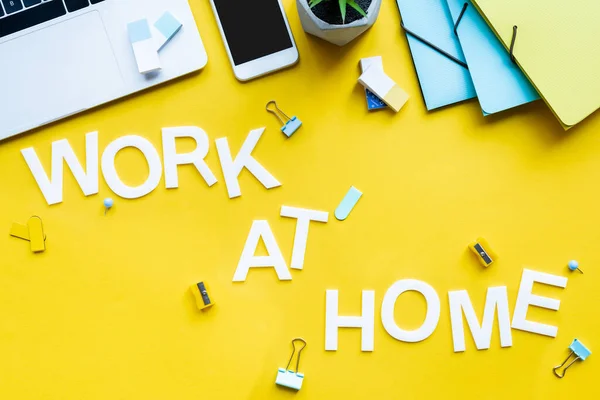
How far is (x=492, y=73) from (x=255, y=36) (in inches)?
15.5

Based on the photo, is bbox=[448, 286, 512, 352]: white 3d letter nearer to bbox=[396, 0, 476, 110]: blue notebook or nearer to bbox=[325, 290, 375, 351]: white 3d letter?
bbox=[325, 290, 375, 351]: white 3d letter

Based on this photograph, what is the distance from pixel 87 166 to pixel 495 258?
711 mm

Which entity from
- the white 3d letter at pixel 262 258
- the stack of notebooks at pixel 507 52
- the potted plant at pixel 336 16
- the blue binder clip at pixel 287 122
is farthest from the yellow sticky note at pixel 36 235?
the stack of notebooks at pixel 507 52

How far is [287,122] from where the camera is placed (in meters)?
0.99

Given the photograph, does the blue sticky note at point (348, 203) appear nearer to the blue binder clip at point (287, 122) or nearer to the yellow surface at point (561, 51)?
the blue binder clip at point (287, 122)

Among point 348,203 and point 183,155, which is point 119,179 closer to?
point 183,155

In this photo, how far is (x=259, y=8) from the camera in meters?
0.97

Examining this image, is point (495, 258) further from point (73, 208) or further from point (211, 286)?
point (73, 208)

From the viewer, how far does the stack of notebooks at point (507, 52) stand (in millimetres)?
942

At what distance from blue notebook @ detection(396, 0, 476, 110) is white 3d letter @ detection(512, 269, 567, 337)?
0.33 meters

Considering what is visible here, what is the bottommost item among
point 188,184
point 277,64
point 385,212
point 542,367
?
point 542,367

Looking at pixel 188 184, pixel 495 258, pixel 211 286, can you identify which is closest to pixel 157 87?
pixel 188 184

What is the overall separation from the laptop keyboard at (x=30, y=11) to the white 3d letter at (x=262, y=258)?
46 cm

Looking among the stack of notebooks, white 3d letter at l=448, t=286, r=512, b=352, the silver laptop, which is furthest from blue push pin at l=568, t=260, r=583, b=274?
the silver laptop
